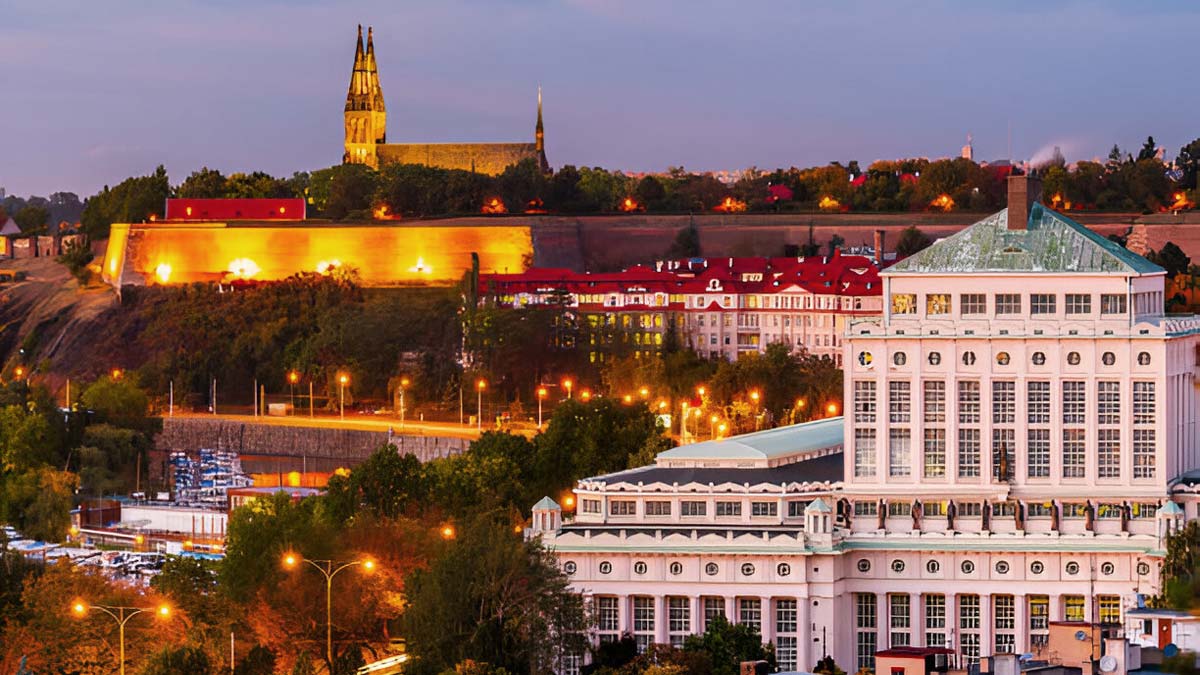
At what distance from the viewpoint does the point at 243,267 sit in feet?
559

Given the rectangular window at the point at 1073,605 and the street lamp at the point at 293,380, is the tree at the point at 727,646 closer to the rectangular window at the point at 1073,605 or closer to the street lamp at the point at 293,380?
the rectangular window at the point at 1073,605

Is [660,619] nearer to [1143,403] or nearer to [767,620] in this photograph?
[767,620]

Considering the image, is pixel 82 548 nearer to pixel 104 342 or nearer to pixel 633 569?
pixel 633 569

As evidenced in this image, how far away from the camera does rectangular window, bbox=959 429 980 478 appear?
70.6 m

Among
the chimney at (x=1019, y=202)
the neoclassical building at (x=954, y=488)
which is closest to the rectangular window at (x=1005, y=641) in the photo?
the neoclassical building at (x=954, y=488)

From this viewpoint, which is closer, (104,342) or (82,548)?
(82,548)

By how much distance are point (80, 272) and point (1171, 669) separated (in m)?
158

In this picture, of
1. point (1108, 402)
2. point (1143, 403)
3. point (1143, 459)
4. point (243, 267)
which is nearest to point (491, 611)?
point (1143, 459)

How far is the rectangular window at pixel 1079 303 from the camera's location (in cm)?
7112

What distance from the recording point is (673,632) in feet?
222

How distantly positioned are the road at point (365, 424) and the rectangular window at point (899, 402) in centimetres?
4790

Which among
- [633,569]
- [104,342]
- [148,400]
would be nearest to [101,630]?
[633,569]

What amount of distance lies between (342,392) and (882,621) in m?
73.7

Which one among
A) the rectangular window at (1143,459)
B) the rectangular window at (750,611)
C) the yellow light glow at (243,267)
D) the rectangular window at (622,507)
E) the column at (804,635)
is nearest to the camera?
the column at (804,635)
